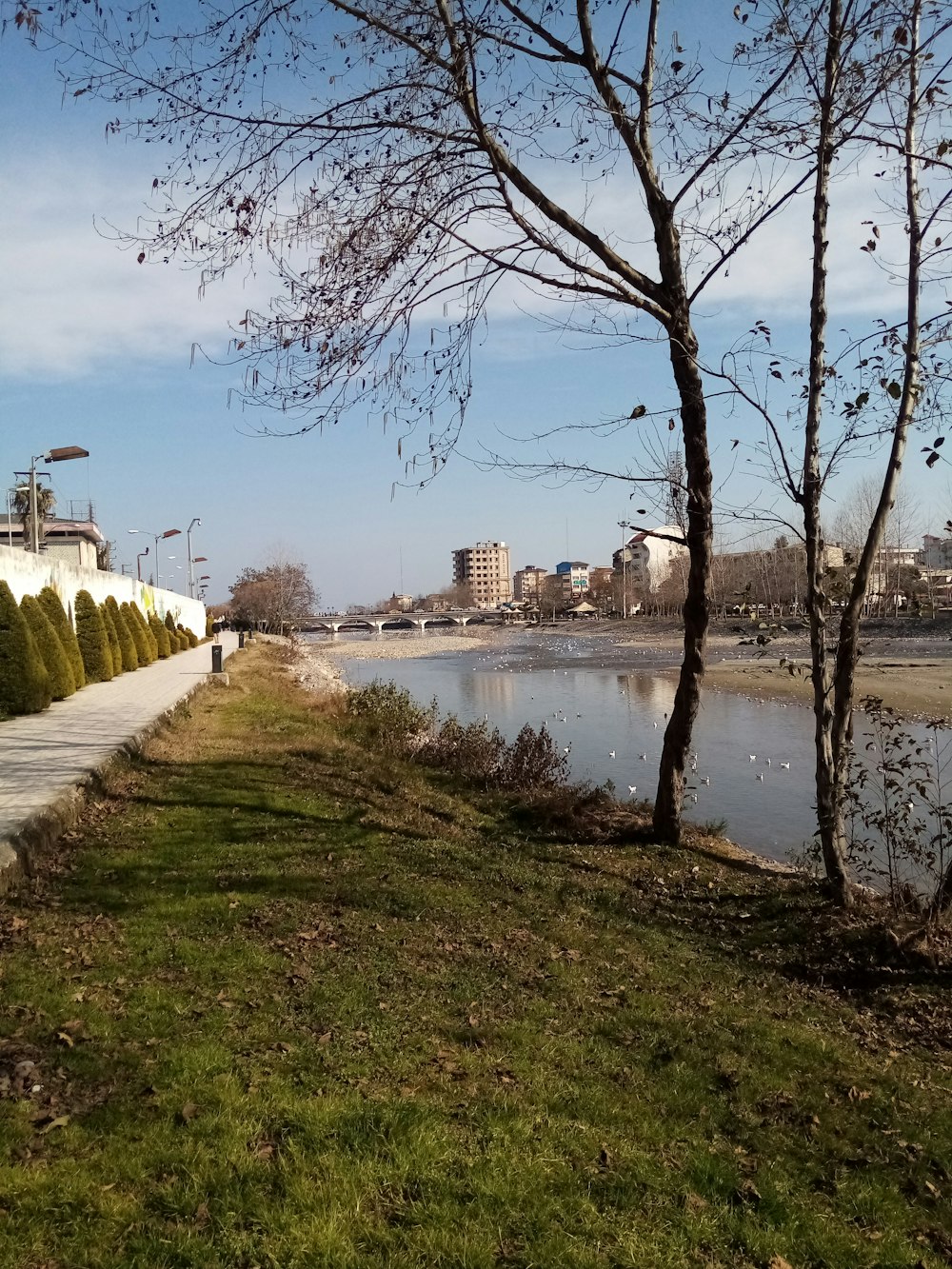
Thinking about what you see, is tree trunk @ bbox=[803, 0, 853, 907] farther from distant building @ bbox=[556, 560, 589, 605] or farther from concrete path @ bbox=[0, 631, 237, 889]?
distant building @ bbox=[556, 560, 589, 605]

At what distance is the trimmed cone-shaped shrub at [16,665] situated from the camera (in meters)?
14.5

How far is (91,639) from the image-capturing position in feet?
71.2

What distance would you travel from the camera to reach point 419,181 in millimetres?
7215

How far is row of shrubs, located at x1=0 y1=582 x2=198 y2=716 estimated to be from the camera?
14.6 meters

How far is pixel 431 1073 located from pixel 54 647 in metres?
15.1

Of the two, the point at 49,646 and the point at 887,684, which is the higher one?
the point at 49,646

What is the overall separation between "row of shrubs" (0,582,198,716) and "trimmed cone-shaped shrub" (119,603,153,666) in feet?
0.24

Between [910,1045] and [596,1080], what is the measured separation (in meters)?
2.40

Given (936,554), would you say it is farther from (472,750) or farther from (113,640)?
(113,640)

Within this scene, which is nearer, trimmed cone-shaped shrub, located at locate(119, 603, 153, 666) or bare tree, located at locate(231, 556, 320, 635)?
trimmed cone-shaped shrub, located at locate(119, 603, 153, 666)

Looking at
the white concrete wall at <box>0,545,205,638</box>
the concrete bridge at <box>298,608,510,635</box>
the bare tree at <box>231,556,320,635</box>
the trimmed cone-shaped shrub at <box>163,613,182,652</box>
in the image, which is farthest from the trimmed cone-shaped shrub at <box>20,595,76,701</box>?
the concrete bridge at <box>298,608,510,635</box>

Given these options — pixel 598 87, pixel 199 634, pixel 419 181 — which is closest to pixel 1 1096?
pixel 419 181

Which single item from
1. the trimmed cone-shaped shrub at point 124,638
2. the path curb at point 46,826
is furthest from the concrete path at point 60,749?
the trimmed cone-shaped shrub at point 124,638

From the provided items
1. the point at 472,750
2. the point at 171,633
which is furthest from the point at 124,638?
the point at 472,750
